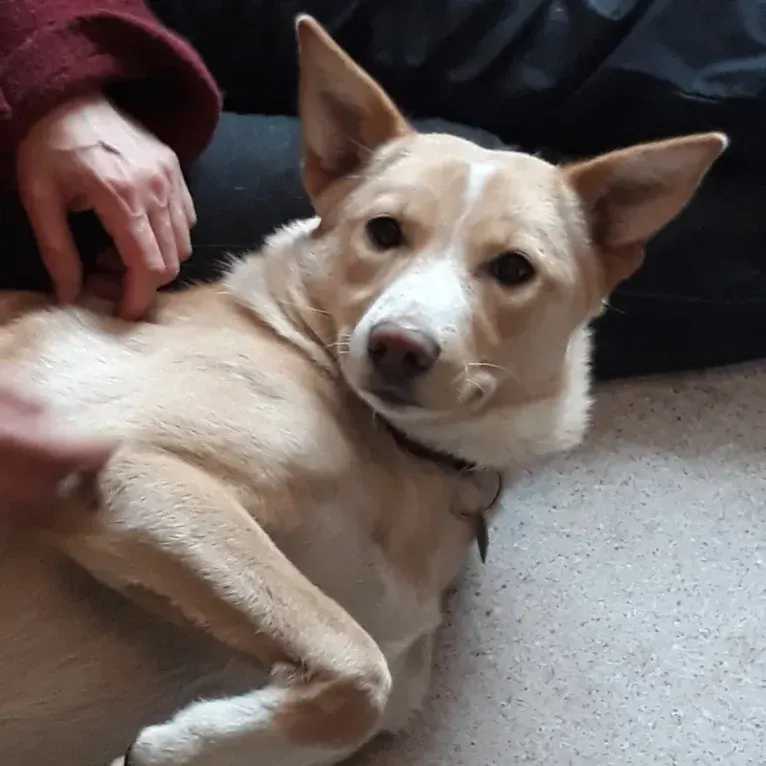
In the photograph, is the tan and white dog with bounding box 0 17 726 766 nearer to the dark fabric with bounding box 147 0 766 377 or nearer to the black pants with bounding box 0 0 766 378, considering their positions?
the black pants with bounding box 0 0 766 378

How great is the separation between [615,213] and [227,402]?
29.8 inches

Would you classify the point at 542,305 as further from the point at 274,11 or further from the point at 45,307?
the point at 274,11

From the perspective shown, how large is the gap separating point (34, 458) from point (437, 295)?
64cm

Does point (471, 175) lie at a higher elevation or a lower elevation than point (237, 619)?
higher

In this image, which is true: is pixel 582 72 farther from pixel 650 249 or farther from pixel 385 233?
pixel 385 233

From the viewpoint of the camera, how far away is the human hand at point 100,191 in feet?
5.27

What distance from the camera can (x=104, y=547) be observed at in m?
1.42

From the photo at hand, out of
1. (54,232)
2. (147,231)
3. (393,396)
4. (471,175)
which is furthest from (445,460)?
(54,232)

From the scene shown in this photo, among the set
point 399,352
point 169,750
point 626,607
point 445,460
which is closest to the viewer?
point 169,750

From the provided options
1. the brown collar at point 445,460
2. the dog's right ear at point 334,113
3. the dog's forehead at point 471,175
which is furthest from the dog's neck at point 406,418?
the dog's forehead at point 471,175

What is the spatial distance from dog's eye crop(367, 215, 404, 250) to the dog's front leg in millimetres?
516

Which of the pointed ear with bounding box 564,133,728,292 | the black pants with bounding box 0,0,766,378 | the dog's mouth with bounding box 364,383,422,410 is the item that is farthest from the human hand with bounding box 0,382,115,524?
the pointed ear with bounding box 564,133,728,292

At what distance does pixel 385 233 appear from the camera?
5.44 feet

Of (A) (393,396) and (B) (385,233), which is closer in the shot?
(A) (393,396)
